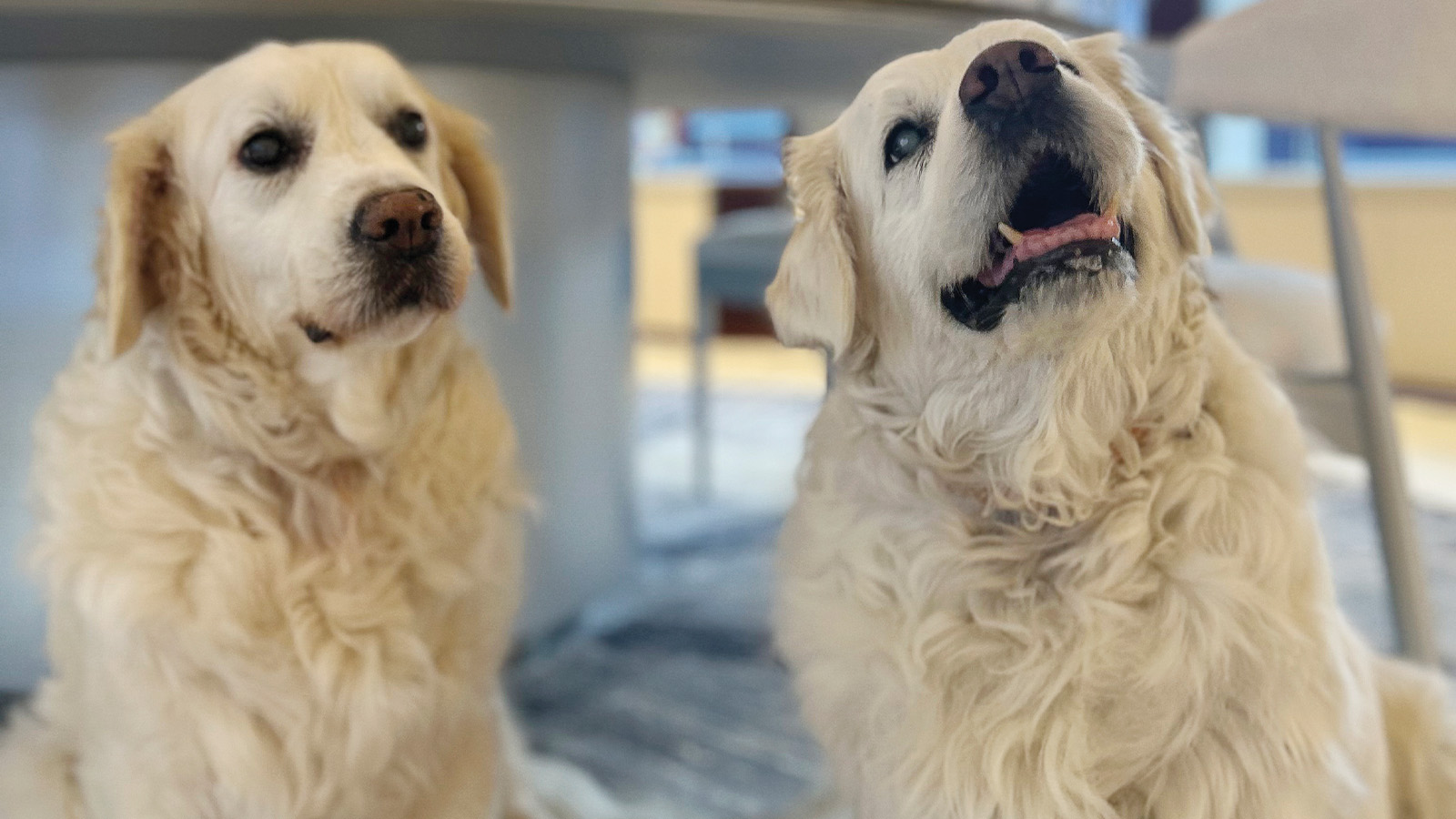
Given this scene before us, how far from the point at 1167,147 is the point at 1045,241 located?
0.68ft

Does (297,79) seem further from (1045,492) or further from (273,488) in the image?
(1045,492)

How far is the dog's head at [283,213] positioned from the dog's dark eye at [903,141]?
451 millimetres

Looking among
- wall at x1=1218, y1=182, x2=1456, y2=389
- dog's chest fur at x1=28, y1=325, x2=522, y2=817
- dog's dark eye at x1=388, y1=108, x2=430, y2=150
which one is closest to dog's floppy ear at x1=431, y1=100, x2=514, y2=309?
dog's dark eye at x1=388, y1=108, x2=430, y2=150

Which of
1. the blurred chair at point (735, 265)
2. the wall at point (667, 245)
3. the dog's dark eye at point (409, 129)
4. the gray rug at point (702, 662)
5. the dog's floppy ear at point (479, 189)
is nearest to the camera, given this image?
the dog's dark eye at point (409, 129)

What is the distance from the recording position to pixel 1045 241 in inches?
36.8

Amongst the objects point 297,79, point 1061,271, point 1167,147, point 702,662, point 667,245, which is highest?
point 667,245

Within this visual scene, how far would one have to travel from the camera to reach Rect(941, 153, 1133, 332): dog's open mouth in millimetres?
914

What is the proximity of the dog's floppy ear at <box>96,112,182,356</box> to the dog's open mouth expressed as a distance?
810 millimetres

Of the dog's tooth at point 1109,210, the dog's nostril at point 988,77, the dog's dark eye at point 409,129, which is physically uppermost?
the dog's dark eye at point 409,129

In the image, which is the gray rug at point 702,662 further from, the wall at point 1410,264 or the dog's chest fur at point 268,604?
the wall at point 1410,264

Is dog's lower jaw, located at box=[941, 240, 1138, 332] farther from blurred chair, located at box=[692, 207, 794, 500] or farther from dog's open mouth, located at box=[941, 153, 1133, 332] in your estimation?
blurred chair, located at box=[692, 207, 794, 500]

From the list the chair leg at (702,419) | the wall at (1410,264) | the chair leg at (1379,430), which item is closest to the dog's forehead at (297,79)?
the chair leg at (1379,430)

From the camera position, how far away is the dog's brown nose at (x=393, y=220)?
3.72 feet

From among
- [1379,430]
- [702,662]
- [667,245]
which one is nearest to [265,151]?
[702,662]
